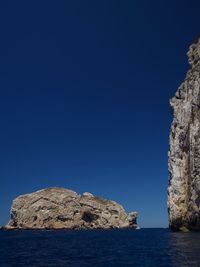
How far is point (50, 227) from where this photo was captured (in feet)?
586

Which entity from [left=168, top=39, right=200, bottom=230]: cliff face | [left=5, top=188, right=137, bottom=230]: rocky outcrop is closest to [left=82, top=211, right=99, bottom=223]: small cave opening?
[left=5, top=188, right=137, bottom=230]: rocky outcrop

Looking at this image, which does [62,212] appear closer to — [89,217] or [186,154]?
[89,217]

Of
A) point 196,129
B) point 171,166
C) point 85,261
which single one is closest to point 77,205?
point 171,166

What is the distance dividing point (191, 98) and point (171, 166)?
17961 mm

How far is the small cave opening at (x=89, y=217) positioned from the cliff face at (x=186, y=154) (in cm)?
9416

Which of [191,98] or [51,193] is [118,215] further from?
[191,98]

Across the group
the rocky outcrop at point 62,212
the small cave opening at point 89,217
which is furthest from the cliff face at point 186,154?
the small cave opening at point 89,217

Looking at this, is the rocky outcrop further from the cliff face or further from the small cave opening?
the cliff face

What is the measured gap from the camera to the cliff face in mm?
88000

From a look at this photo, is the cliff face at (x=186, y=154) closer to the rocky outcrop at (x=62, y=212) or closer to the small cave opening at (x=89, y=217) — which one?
the rocky outcrop at (x=62, y=212)

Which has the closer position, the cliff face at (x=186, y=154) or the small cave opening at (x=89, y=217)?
the cliff face at (x=186, y=154)

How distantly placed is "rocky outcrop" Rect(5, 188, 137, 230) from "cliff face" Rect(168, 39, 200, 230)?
294 ft

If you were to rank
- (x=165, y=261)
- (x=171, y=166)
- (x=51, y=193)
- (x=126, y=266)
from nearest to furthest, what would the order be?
1. (x=126, y=266)
2. (x=165, y=261)
3. (x=171, y=166)
4. (x=51, y=193)

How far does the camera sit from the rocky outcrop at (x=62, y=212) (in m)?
180
